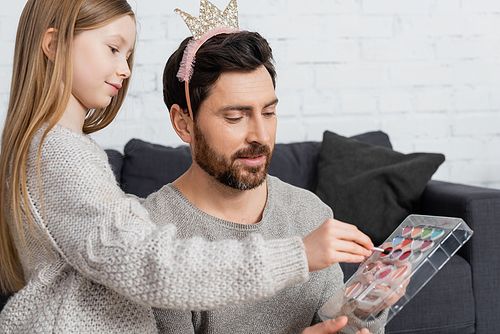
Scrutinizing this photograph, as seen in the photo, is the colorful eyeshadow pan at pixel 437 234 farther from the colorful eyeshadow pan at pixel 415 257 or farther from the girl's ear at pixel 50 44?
the girl's ear at pixel 50 44

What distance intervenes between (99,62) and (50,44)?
0.35 ft

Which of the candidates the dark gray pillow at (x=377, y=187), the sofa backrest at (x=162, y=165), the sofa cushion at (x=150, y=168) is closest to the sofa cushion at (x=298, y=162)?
the sofa backrest at (x=162, y=165)

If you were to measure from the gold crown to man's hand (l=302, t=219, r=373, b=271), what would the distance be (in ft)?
1.97

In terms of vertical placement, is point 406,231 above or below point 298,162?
above

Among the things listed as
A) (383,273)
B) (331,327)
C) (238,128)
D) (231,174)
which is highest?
(238,128)

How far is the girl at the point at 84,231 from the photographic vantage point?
77cm

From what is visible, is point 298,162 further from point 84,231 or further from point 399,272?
point 84,231

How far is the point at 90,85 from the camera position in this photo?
992 millimetres

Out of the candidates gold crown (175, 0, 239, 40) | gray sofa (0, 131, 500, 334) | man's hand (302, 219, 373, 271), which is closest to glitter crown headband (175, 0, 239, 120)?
gold crown (175, 0, 239, 40)

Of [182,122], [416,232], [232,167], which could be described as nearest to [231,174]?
[232,167]

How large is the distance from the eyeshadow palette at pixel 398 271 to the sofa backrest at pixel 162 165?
1076 millimetres

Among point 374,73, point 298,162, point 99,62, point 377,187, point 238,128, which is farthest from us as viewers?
point 374,73

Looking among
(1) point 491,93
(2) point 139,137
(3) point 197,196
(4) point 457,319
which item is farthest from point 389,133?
(3) point 197,196

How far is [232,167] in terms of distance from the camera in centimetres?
111
